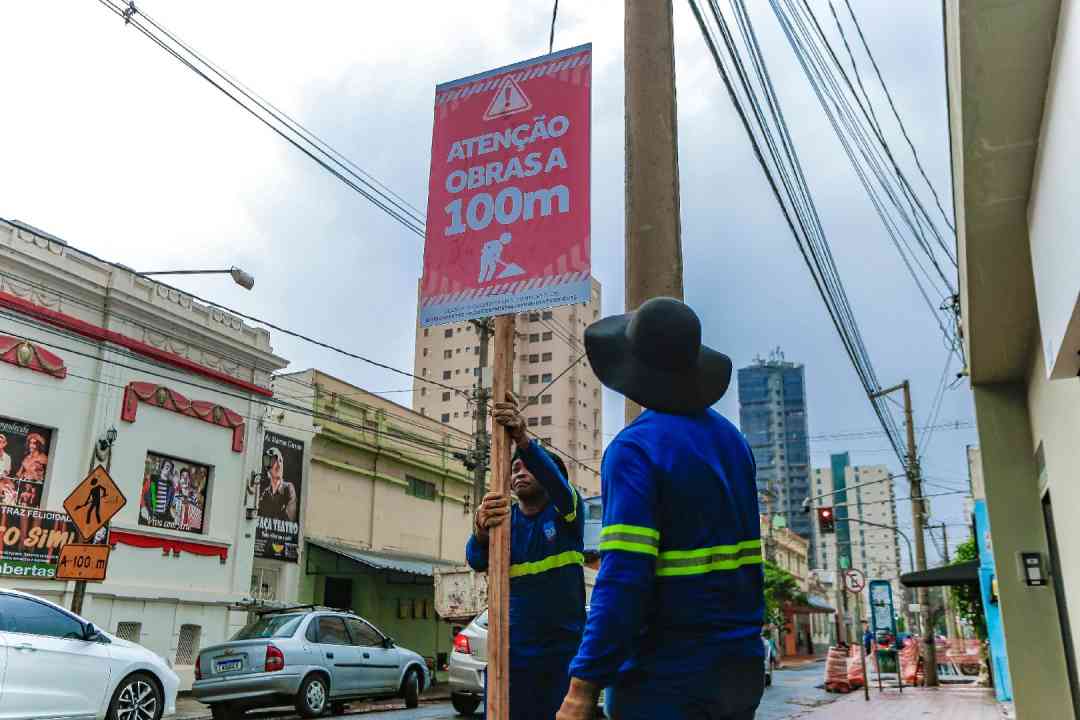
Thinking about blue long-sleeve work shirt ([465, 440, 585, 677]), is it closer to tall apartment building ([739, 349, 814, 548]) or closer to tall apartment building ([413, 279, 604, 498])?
tall apartment building ([413, 279, 604, 498])

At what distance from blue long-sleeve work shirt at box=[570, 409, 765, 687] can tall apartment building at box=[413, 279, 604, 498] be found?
259ft

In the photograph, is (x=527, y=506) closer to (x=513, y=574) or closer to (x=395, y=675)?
(x=513, y=574)

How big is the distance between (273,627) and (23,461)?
639 centimetres

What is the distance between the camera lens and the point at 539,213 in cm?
403

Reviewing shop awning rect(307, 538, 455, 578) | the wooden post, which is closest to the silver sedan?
shop awning rect(307, 538, 455, 578)

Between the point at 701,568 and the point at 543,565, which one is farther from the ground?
the point at 543,565

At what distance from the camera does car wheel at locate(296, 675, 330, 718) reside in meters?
12.7

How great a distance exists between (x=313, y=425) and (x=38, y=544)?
8.76 meters

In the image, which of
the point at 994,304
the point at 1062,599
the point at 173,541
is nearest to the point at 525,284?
the point at 994,304

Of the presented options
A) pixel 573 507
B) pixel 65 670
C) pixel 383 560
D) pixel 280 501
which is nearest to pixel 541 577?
pixel 573 507

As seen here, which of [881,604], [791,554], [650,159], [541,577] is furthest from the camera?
[791,554]

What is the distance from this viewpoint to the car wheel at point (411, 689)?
1551cm

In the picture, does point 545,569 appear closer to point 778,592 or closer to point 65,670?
point 65,670

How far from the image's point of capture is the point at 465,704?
13992mm
